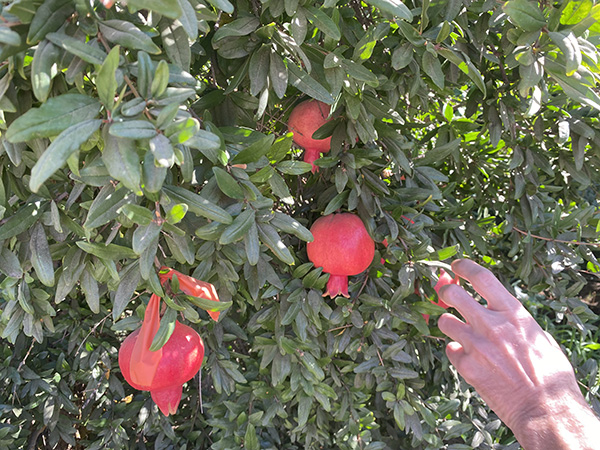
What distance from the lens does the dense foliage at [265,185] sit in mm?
486

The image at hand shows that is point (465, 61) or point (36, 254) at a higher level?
point (465, 61)

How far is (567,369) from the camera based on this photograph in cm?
77

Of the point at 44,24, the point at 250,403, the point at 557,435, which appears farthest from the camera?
the point at 250,403

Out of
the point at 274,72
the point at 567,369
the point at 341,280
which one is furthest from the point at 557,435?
the point at 274,72

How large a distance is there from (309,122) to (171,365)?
0.52m

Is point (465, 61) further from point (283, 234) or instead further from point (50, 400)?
point (50, 400)

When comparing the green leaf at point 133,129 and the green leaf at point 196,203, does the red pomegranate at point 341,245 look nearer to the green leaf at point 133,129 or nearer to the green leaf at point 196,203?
the green leaf at point 196,203

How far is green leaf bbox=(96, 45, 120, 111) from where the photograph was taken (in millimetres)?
426

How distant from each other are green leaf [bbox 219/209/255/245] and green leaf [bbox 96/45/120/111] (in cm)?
26

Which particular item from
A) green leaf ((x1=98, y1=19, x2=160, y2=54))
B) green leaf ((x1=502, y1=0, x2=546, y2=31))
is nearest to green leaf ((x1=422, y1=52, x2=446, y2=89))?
green leaf ((x1=502, y1=0, x2=546, y2=31))

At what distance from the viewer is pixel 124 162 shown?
45 centimetres

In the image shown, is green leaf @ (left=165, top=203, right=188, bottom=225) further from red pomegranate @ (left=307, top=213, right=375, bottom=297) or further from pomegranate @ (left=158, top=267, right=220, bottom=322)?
red pomegranate @ (left=307, top=213, right=375, bottom=297)

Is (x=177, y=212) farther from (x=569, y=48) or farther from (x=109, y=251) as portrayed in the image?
(x=569, y=48)

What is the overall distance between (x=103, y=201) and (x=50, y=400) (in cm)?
114
